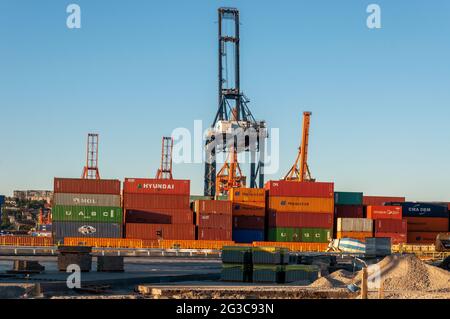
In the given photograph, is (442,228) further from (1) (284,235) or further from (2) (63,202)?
(2) (63,202)

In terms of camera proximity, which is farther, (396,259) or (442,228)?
(442,228)

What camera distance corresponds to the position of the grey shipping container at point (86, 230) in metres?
83.1

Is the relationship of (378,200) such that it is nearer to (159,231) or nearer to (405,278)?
(159,231)

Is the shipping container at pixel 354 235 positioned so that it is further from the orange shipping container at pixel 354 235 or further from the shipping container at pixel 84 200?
the shipping container at pixel 84 200

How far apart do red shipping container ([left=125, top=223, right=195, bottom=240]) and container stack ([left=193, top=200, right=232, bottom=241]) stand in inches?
43.9

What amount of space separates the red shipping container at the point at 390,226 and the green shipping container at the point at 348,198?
5.79 meters

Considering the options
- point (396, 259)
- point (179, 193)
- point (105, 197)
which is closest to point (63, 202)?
point (105, 197)

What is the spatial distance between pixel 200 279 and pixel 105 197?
149 feet

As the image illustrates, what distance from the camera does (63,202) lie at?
8425 centimetres

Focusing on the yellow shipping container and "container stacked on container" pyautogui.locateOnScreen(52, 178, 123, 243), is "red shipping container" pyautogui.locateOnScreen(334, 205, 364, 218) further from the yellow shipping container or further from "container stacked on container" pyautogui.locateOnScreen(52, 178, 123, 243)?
"container stacked on container" pyautogui.locateOnScreen(52, 178, 123, 243)

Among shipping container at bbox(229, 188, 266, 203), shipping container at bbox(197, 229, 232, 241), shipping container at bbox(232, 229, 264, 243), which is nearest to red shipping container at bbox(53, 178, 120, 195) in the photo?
shipping container at bbox(197, 229, 232, 241)

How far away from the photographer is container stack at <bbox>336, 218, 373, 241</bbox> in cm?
8825
